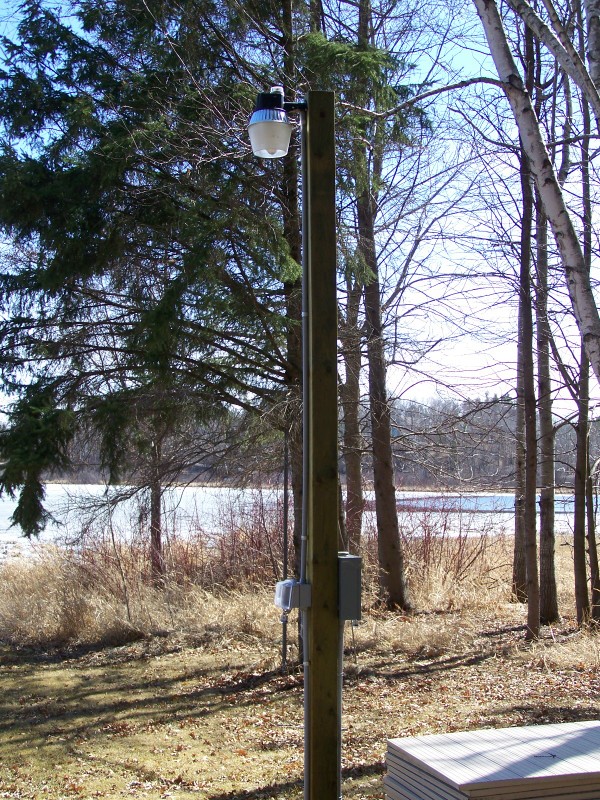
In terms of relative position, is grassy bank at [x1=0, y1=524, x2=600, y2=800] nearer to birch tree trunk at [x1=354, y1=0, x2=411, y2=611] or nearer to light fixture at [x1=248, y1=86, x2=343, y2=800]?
birch tree trunk at [x1=354, y1=0, x2=411, y2=611]

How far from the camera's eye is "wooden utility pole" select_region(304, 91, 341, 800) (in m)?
4.27

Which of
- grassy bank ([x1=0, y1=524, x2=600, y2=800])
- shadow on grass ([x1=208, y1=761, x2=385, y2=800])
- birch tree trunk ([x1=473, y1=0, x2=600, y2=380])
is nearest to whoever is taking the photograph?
shadow on grass ([x1=208, y1=761, x2=385, y2=800])

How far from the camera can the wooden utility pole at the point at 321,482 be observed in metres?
4.27

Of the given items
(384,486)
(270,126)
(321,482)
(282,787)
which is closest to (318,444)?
(321,482)

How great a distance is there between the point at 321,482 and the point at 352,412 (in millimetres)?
7771

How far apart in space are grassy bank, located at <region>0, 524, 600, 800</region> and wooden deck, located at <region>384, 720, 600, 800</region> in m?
1.54

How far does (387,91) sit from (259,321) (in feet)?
9.69

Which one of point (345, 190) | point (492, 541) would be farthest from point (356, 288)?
point (492, 541)

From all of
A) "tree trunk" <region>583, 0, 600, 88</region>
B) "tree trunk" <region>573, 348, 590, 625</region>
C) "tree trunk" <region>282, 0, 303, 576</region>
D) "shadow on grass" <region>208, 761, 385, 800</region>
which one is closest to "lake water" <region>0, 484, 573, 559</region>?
"tree trunk" <region>573, 348, 590, 625</region>

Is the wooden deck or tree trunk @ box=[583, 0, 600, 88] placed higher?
tree trunk @ box=[583, 0, 600, 88]

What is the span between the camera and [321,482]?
436 centimetres

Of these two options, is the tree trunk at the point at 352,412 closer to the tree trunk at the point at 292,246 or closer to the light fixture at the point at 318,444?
the tree trunk at the point at 292,246

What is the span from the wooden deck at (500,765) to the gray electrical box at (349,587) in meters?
0.74

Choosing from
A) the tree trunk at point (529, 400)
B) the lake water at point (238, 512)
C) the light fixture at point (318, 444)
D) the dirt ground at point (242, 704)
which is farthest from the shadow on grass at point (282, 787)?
the lake water at point (238, 512)
